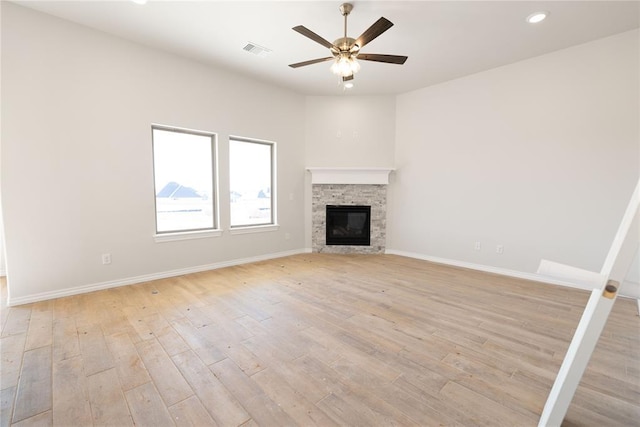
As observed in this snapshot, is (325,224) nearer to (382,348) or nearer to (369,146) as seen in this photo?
(369,146)

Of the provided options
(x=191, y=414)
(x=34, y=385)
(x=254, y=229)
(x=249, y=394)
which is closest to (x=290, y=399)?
(x=249, y=394)

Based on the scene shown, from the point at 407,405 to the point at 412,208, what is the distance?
4.04m

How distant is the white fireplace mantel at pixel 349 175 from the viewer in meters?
5.29

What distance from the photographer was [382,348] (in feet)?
6.93

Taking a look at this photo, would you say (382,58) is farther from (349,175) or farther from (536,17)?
(349,175)

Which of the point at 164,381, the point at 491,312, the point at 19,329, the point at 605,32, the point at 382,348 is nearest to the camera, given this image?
the point at 164,381

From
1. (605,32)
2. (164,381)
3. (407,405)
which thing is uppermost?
(605,32)

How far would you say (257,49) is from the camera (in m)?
3.62

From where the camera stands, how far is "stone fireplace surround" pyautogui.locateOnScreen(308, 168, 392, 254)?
5333mm

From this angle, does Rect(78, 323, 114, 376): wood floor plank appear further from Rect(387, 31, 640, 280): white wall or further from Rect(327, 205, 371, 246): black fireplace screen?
Rect(387, 31, 640, 280): white wall

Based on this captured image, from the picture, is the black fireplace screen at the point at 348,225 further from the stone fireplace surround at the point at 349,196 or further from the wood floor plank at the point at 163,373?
the wood floor plank at the point at 163,373

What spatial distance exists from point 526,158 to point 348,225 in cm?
307

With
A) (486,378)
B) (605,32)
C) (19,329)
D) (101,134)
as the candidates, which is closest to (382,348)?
(486,378)

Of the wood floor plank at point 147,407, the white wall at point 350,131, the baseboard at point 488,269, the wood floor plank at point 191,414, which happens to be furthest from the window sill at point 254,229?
the wood floor plank at point 191,414
